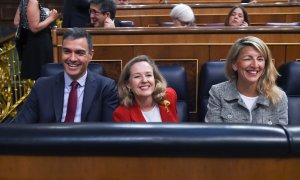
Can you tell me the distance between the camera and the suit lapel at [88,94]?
6.60ft

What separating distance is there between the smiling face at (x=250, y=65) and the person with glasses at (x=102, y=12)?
1607 mm

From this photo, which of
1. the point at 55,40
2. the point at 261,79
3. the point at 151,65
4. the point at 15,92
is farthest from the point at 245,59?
the point at 15,92

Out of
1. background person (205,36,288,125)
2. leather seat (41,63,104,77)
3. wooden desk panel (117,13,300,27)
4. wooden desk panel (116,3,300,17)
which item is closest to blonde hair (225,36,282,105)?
background person (205,36,288,125)

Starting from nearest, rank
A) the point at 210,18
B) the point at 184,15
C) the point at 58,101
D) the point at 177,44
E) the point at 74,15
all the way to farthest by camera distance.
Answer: the point at 58,101
the point at 177,44
the point at 184,15
the point at 74,15
the point at 210,18

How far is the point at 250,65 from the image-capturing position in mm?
2062

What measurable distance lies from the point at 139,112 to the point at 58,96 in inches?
14.6

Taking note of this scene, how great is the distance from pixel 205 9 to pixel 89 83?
3.53m

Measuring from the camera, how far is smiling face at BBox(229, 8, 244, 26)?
400 centimetres

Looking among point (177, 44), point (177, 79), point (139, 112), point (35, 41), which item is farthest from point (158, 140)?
point (35, 41)

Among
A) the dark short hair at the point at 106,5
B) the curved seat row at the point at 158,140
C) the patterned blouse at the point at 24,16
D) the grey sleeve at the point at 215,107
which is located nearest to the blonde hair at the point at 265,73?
the grey sleeve at the point at 215,107

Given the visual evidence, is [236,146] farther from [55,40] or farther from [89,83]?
[55,40]

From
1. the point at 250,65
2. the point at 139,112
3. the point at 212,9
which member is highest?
the point at 212,9

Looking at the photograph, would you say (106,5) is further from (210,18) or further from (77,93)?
(210,18)

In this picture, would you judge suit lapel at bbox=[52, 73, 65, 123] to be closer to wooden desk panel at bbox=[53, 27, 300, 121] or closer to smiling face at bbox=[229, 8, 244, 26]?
wooden desk panel at bbox=[53, 27, 300, 121]
